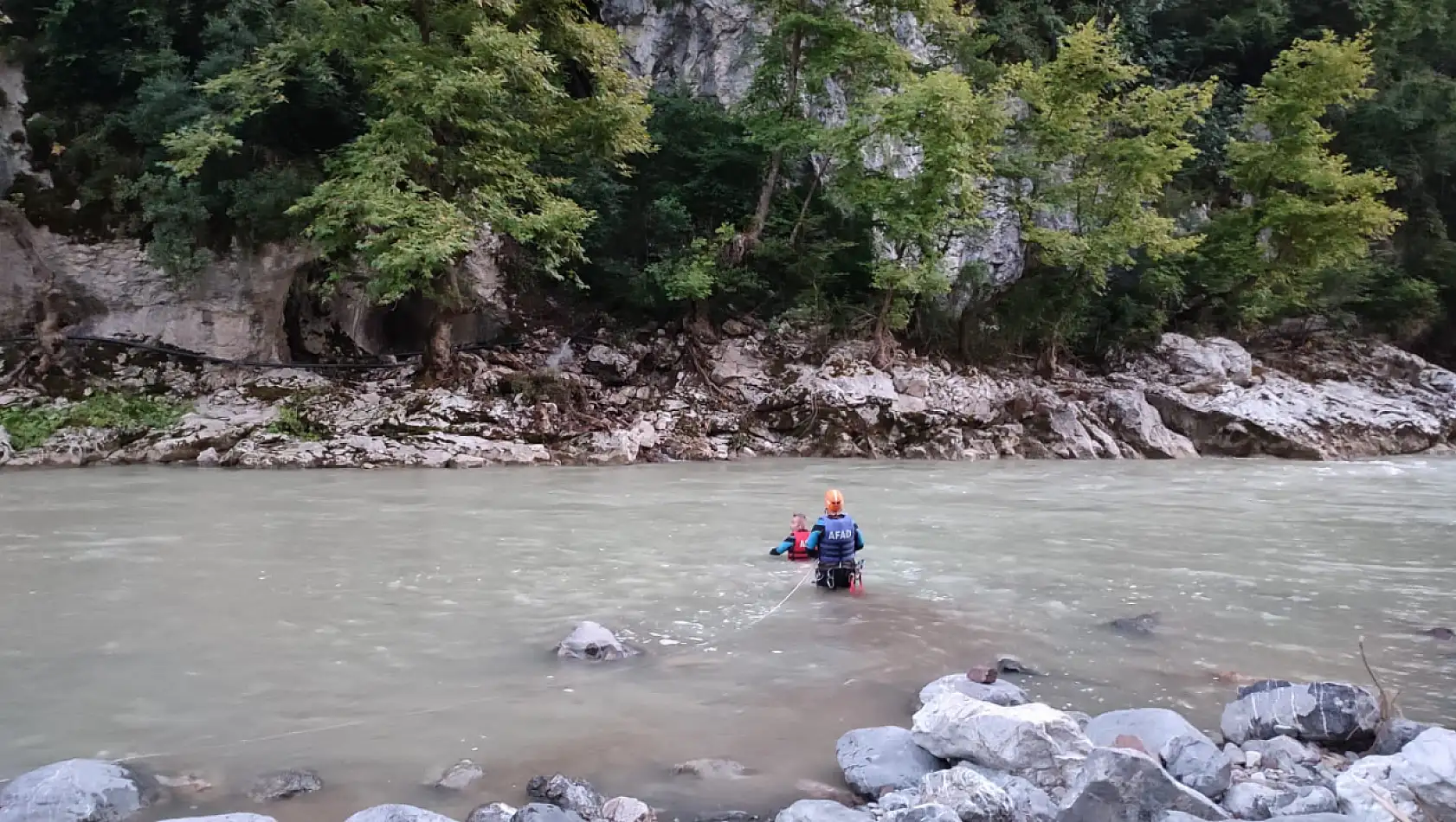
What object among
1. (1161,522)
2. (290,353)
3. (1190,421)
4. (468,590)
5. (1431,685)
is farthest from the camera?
(1190,421)

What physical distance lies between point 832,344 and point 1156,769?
1644cm

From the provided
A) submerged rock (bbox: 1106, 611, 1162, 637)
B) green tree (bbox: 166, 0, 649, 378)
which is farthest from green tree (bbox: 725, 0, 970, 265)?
submerged rock (bbox: 1106, 611, 1162, 637)

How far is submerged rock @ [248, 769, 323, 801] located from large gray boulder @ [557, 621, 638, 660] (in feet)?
5.51

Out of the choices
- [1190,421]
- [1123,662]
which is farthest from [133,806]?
[1190,421]

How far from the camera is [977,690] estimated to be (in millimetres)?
4258

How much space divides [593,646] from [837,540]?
240cm

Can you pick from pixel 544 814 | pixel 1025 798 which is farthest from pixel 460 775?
pixel 1025 798

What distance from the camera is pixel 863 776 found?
3602 mm

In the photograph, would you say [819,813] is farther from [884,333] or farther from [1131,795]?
[884,333]

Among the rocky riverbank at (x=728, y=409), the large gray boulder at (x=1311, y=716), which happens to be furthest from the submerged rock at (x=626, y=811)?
the rocky riverbank at (x=728, y=409)

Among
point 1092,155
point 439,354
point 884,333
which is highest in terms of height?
point 1092,155

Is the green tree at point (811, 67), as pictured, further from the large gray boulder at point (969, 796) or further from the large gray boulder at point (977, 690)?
the large gray boulder at point (969, 796)

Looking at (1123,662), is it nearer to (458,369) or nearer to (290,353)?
(458,369)

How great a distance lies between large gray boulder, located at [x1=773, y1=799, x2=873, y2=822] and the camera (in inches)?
123
